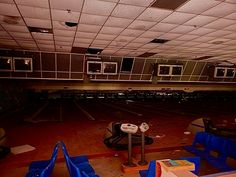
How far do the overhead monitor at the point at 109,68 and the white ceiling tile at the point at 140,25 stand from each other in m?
5.67

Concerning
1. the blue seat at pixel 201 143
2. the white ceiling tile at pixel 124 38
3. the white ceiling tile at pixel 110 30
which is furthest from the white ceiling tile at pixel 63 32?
the blue seat at pixel 201 143

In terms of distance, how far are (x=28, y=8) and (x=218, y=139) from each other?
5320 mm

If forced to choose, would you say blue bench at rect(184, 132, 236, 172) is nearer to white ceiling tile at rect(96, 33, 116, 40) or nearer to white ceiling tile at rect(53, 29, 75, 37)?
white ceiling tile at rect(96, 33, 116, 40)

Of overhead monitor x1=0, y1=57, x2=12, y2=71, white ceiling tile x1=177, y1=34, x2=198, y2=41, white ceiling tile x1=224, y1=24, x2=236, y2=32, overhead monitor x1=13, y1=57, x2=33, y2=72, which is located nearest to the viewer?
white ceiling tile x1=224, y1=24, x2=236, y2=32

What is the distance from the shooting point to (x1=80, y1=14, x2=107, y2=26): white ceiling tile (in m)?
5.17

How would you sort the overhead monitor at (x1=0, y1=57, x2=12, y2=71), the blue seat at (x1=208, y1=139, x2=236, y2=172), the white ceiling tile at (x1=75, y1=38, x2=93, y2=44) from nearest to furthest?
the blue seat at (x1=208, y1=139, x2=236, y2=172) → the white ceiling tile at (x1=75, y1=38, x2=93, y2=44) → the overhead monitor at (x1=0, y1=57, x2=12, y2=71)

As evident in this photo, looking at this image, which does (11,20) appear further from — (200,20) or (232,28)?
(232,28)

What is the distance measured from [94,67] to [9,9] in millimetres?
6816

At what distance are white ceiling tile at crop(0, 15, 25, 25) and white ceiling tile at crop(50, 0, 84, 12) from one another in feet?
4.82

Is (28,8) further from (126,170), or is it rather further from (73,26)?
(126,170)

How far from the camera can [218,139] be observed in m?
4.50

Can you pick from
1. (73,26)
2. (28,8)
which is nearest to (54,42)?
(73,26)

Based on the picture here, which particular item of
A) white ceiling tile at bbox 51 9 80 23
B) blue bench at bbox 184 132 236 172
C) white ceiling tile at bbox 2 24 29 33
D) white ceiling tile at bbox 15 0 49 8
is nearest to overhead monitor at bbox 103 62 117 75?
white ceiling tile at bbox 2 24 29 33

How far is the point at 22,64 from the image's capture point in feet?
33.4
